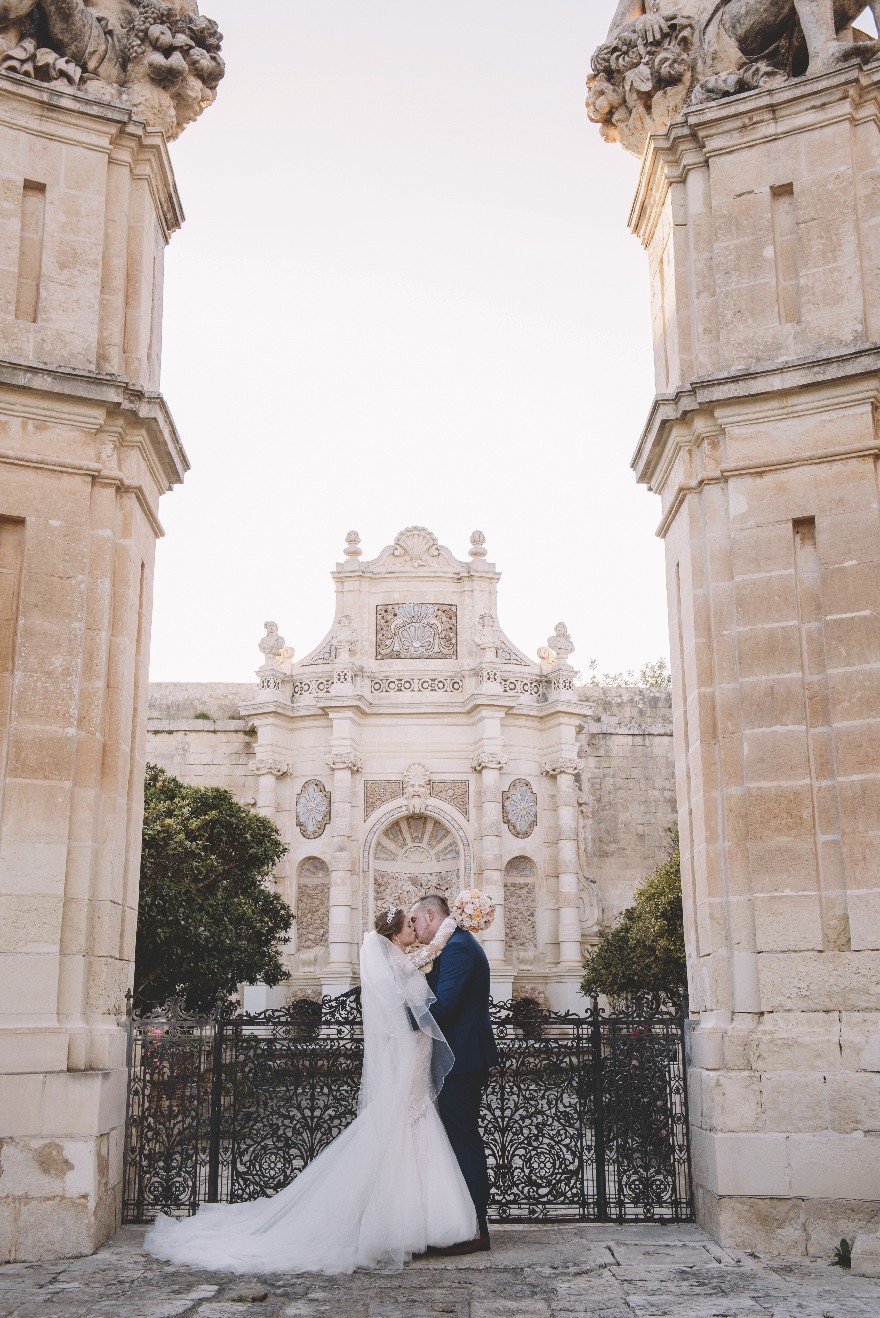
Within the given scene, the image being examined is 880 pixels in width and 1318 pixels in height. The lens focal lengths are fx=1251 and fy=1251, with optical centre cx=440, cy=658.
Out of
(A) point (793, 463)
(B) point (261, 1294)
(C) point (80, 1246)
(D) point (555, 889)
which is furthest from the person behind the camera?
(D) point (555, 889)

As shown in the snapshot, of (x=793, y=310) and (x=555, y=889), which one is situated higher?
(x=793, y=310)

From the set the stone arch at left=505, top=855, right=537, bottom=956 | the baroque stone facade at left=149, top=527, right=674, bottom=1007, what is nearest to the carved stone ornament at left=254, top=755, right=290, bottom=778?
the baroque stone facade at left=149, top=527, right=674, bottom=1007

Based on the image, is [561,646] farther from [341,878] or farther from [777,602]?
[777,602]

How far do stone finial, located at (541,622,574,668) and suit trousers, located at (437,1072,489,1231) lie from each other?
53.9 ft

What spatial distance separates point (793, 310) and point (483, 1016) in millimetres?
4151

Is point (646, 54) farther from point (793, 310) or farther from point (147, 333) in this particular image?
point (147, 333)

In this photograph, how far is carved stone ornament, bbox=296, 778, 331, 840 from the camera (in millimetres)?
21625

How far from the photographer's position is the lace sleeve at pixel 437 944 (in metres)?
6.27

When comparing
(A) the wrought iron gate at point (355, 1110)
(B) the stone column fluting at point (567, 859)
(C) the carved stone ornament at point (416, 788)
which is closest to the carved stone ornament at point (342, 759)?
(C) the carved stone ornament at point (416, 788)

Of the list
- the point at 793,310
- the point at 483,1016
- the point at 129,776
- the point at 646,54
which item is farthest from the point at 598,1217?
the point at 646,54

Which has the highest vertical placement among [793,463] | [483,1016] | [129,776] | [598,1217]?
[793,463]

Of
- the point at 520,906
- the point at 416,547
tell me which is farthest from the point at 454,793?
the point at 416,547

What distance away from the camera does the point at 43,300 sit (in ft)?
22.6

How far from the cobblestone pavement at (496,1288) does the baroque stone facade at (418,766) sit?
49.2 feet
